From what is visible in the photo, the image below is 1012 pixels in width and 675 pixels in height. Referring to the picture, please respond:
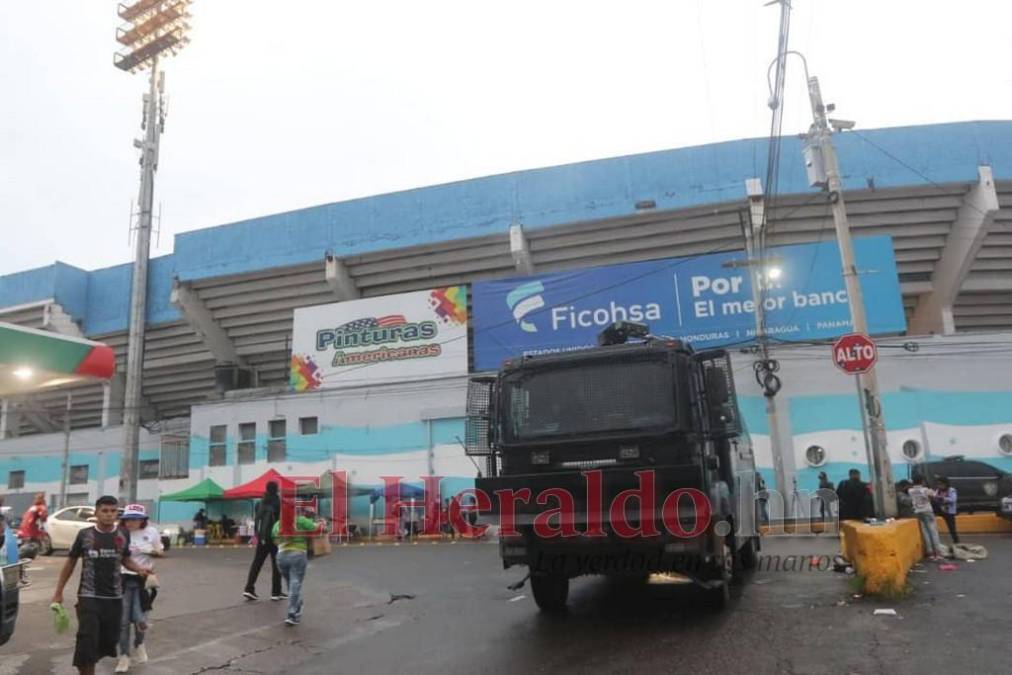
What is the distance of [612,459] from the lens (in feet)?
23.2

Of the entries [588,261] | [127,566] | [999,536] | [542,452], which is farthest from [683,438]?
[588,261]

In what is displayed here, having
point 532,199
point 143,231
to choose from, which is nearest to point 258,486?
point 143,231

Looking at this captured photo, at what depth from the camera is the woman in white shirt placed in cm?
655

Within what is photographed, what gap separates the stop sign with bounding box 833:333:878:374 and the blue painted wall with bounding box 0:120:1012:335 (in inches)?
497

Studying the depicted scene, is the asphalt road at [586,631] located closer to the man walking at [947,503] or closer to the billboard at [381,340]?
the man walking at [947,503]

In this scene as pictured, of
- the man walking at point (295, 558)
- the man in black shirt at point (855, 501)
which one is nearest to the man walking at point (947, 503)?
the man in black shirt at point (855, 501)

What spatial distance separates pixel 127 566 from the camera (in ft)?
21.2

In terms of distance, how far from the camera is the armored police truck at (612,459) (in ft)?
22.3

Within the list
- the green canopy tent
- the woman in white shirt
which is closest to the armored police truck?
the woman in white shirt

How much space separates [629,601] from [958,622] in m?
3.44

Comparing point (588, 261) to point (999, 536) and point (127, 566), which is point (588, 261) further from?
point (127, 566)

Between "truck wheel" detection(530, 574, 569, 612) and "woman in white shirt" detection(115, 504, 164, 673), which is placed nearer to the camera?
"woman in white shirt" detection(115, 504, 164, 673)

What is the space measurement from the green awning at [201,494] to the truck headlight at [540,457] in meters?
20.8

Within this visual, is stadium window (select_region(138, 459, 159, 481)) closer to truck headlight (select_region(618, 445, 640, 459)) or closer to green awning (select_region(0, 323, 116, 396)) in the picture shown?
green awning (select_region(0, 323, 116, 396))
